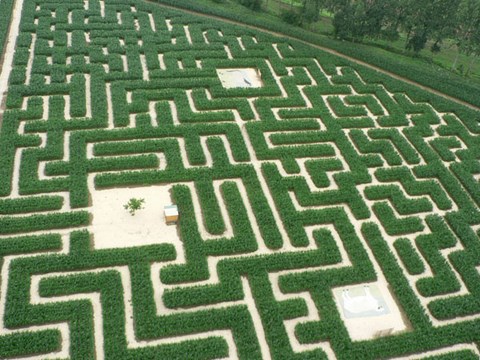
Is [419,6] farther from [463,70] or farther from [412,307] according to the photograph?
[412,307]

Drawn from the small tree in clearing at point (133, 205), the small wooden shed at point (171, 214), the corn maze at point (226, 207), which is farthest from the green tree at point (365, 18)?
the small tree in clearing at point (133, 205)

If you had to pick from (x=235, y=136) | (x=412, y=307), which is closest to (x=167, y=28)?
(x=235, y=136)

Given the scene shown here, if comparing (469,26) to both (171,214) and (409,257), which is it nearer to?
(409,257)

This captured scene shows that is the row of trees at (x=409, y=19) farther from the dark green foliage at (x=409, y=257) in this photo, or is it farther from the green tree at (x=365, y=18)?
the dark green foliage at (x=409, y=257)

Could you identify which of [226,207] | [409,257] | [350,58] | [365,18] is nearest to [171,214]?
[226,207]

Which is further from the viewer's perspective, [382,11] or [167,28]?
[382,11]

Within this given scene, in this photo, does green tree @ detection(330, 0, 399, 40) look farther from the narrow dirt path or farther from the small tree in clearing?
the small tree in clearing

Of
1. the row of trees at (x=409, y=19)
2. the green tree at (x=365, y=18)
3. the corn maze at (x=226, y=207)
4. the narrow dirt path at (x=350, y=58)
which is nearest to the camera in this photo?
the corn maze at (x=226, y=207)
